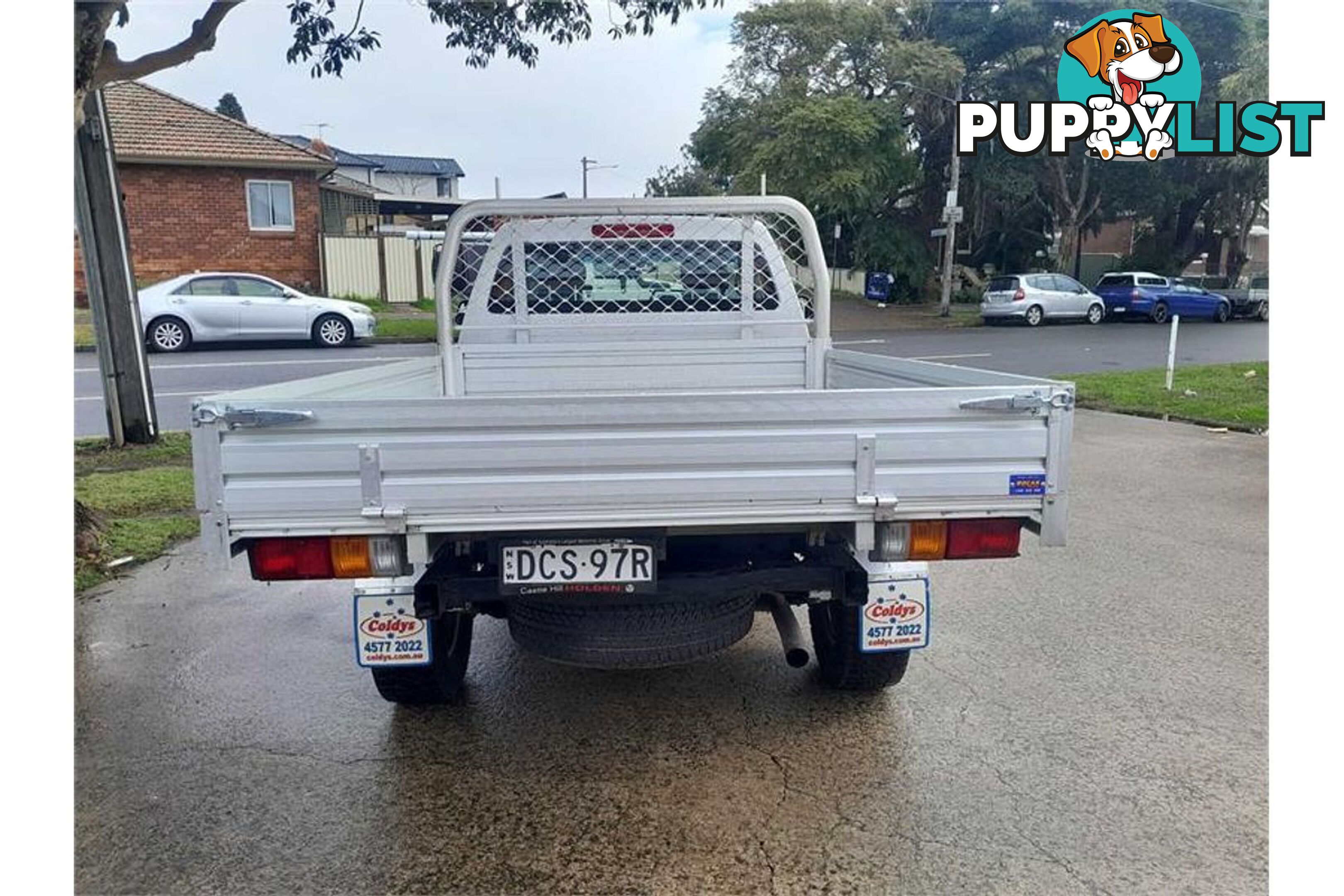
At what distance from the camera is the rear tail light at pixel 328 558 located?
106 inches

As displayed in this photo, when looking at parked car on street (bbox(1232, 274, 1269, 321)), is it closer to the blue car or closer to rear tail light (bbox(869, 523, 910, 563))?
the blue car

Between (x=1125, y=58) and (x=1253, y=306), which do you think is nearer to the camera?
(x=1125, y=58)

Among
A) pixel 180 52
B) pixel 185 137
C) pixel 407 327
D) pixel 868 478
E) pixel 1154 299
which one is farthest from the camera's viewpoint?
pixel 1154 299

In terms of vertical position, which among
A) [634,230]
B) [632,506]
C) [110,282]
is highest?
[634,230]

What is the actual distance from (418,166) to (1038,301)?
39.8 metres

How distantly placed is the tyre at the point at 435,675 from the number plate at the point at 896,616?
4.93 ft

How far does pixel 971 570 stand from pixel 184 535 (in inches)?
195

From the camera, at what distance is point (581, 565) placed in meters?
2.82

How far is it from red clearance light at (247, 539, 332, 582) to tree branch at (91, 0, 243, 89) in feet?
16.5

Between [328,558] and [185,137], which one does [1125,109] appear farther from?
[185,137]

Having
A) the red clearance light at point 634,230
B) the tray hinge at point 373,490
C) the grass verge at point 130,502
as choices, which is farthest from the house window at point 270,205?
the tray hinge at point 373,490

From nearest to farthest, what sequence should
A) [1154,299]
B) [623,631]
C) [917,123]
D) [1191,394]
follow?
[623,631] < [1191,394] < [1154,299] < [917,123]

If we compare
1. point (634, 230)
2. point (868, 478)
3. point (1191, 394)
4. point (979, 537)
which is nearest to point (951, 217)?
point (1191, 394)

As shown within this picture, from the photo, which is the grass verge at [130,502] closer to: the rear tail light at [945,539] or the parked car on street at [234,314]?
the rear tail light at [945,539]
